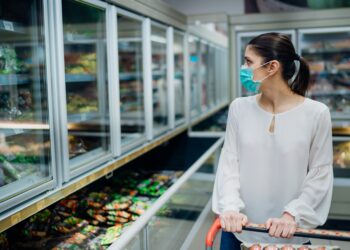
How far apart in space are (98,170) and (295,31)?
126 inches

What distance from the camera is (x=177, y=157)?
17.4 feet

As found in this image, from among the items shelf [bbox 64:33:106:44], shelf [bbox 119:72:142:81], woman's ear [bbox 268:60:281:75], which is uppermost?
shelf [bbox 64:33:106:44]

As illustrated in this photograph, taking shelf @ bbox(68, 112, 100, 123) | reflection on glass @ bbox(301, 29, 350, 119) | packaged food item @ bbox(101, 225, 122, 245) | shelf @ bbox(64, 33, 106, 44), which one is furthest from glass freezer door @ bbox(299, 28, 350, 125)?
packaged food item @ bbox(101, 225, 122, 245)

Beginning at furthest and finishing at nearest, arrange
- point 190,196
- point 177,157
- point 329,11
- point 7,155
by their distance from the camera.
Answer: point 177,157 < point 329,11 < point 190,196 < point 7,155

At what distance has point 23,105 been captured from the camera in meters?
2.47

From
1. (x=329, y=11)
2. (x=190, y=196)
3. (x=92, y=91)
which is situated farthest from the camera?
(x=329, y=11)

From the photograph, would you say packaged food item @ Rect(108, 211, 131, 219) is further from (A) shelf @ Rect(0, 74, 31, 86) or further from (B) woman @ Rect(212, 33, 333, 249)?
(B) woman @ Rect(212, 33, 333, 249)

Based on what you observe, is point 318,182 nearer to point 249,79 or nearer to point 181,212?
point 249,79

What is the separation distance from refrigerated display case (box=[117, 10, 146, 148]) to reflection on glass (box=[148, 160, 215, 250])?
636 mm

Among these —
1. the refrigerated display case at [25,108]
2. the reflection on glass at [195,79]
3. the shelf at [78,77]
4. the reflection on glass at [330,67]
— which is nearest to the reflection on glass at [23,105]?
the refrigerated display case at [25,108]

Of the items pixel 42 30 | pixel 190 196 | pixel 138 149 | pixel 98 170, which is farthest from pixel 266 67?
pixel 190 196

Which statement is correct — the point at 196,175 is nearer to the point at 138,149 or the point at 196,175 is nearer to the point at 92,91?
the point at 138,149

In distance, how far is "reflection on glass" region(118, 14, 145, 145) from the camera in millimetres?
3867

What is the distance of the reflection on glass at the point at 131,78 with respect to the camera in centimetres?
387
